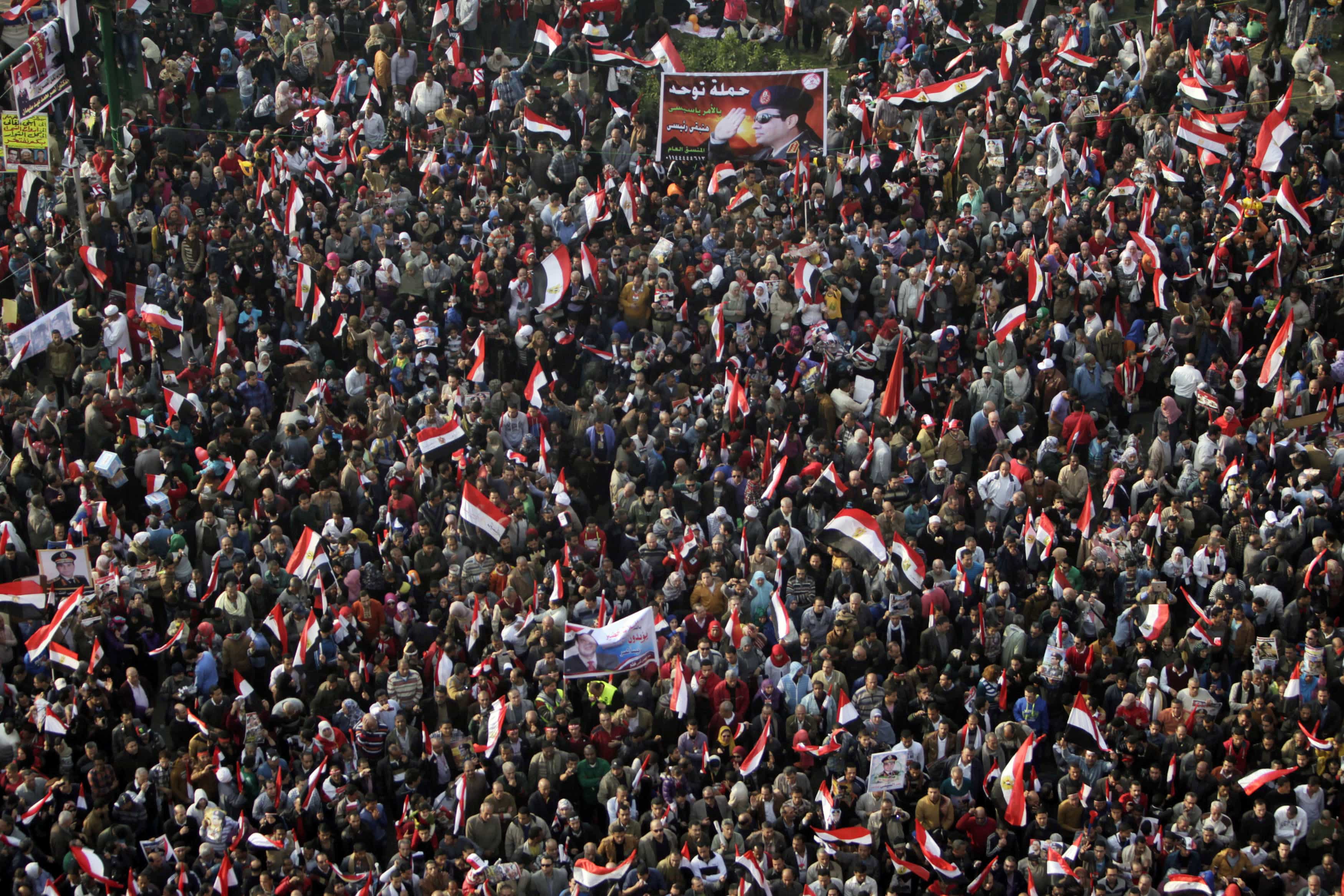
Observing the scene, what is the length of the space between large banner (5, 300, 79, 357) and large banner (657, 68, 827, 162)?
28.9 ft

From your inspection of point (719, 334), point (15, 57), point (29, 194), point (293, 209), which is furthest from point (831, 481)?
point (15, 57)

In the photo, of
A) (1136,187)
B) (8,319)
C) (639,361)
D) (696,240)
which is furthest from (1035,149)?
(8,319)

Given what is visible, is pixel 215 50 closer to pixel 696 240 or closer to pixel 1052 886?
pixel 696 240

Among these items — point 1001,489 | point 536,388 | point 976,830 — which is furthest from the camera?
point 536,388

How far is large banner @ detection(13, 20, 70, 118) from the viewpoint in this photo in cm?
2805

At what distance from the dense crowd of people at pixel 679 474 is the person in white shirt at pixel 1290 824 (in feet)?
0.17

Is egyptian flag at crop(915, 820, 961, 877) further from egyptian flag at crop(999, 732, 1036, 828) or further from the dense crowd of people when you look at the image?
egyptian flag at crop(999, 732, 1036, 828)

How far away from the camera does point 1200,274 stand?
26781 millimetres

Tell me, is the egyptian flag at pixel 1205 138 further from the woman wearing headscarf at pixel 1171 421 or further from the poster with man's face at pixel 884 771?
the poster with man's face at pixel 884 771

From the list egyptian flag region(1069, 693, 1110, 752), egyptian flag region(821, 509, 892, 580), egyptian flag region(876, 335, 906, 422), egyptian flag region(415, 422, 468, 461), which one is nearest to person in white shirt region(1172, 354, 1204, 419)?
egyptian flag region(876, 335, 906, 422)

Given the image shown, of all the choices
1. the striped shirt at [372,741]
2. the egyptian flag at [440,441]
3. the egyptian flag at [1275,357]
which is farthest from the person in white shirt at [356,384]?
the egyptian flag at [1275,357]

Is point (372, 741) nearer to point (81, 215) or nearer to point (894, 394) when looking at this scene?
point (894, 394)

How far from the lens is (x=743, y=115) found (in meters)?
31.1

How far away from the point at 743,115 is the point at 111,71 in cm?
934
